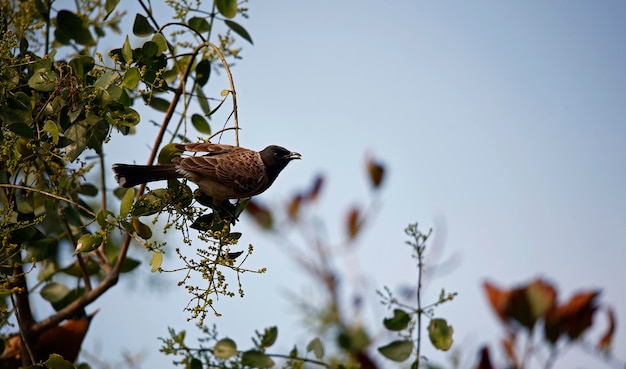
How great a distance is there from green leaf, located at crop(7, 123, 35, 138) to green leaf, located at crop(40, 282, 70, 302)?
938mm

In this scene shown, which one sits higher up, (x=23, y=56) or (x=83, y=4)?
(x=83, y=4)

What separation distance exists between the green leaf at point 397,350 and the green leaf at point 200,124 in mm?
1210

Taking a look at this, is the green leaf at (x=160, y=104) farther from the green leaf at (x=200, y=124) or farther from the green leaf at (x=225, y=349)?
the green leaf at (x=225, y=349)

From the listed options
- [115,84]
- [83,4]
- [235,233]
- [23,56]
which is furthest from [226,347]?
[83,4]

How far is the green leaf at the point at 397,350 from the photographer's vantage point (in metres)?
2.91

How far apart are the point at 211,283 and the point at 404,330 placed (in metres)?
0.89

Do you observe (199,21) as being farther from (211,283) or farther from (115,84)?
(211,283)

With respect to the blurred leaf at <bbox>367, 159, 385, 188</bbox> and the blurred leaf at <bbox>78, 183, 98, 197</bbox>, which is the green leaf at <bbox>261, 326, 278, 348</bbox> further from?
the blurred leaf at <bbox>367, 159, 385, 188</bbox>

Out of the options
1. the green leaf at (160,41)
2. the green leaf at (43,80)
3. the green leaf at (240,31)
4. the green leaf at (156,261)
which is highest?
the green leaf at (240,31)

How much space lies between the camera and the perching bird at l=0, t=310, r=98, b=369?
320cm

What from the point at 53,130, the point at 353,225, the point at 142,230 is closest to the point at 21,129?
the point at 53,130

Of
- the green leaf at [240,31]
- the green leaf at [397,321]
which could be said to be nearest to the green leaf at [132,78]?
the green leaf at [240,31]

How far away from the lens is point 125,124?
2.68 metres

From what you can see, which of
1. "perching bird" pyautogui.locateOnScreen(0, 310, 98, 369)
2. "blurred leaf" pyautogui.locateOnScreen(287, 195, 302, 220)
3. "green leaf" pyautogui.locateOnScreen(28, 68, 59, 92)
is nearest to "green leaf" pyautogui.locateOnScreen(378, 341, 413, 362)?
"perching bird" pyautogui.locateOnScreen(0, 310, 98, 369)
